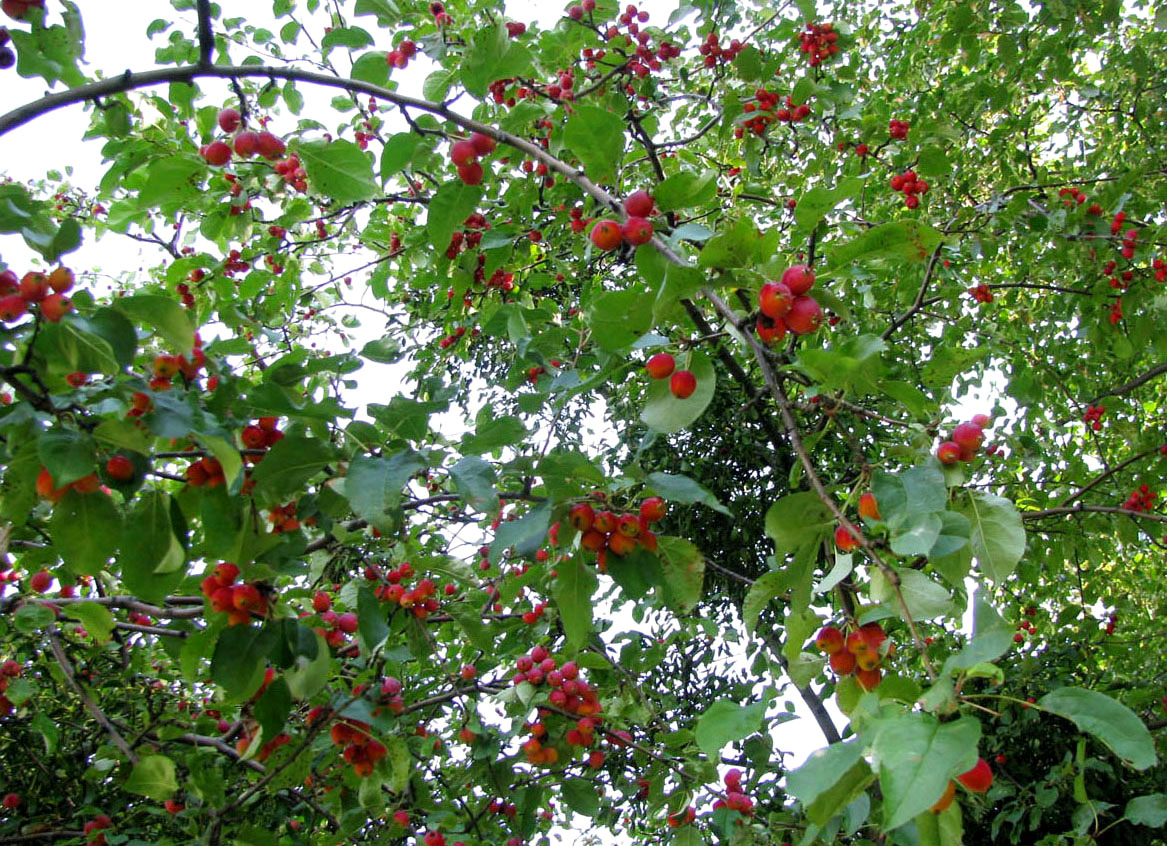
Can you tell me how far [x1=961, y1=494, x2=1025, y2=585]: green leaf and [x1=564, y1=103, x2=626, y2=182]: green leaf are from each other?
2.50ft

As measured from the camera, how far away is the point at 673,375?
1.19 meters

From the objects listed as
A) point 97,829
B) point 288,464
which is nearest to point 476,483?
point 288,464

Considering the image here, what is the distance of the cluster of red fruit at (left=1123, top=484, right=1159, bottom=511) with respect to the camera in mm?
2818

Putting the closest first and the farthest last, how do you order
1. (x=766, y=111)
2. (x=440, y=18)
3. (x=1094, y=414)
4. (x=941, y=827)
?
(x=941, y=827)
(x=440, y=18)
(x=766, y=111)
(x=1094, y=414)

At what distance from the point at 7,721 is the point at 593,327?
2582 mm

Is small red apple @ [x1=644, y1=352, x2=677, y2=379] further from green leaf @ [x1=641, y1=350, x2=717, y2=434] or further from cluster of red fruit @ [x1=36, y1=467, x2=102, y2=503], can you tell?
cluster of red fruit @ [x1=36, y1=467, x2=102, y2=503]

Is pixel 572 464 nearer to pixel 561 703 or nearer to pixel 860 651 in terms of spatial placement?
pixel 860 651

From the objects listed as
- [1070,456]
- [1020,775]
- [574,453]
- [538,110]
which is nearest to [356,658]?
[574,453]

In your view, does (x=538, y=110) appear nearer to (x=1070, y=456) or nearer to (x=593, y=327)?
(x=593, y=327)

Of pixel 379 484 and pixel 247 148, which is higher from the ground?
pixel 247 148

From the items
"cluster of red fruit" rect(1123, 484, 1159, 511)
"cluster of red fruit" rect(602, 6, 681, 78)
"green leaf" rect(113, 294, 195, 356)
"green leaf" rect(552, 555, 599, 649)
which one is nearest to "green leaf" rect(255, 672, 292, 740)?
"green leaf" rect(552, 555, 599, 649)

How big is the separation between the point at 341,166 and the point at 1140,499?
10.2 ft

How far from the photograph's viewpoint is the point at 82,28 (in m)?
1.23

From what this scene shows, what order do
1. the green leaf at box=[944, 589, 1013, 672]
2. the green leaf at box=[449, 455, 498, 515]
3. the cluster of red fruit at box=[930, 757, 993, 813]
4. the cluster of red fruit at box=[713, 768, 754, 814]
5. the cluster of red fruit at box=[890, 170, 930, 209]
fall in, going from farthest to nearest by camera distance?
the cluster of red fruit at box=[890, 170, 930, 209] < the cluster of red fruit at box=[713, 768, 754, 814] < the green leaf at box=[449, 455, 498, 515] < the cluster of red fruit at box=[930, 757, 993, 813] < the green leaf at box=[944, 589, 1013, 672]
